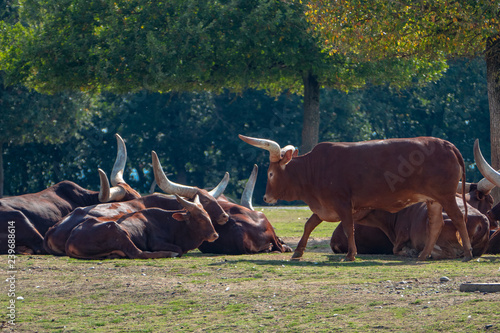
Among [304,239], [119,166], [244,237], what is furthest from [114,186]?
[304,239]

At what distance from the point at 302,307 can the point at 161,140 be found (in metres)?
37.0

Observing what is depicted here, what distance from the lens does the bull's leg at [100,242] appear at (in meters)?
11.9

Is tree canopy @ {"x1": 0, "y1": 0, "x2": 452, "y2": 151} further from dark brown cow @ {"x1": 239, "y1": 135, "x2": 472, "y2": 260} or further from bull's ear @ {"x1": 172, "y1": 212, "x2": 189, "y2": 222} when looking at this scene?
dark brown cow @ {"x1": 239, "y1": 135, "x2": 472, "y2": 260}

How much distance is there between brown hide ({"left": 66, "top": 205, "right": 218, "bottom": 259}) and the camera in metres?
11.9

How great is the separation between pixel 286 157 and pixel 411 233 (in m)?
2.08

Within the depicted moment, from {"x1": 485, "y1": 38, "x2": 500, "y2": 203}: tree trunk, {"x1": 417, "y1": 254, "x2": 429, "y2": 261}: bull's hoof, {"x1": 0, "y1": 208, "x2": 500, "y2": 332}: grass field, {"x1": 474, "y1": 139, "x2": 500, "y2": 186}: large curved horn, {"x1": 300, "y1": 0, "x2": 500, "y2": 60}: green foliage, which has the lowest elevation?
{"x1": 0, "y1": 208, "x2": 500, "y2": 332}: grass field

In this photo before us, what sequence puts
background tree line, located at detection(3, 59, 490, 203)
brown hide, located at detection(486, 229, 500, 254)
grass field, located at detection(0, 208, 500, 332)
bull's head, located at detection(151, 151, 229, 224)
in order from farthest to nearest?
background tree line, located at detection(3, 59, 490, 203) < bull's head, located at detection(151, 151, 229, 224) < brown hide, located at detection(486, 229, 500, 254) < grass field, located at detection(0, 208, 500, 332)

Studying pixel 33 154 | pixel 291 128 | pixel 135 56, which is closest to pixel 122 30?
pixel 135 56

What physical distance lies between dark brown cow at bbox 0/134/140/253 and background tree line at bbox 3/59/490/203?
2689 centimetres

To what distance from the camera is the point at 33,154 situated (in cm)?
4031

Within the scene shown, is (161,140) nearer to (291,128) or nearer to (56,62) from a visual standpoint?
(291,128)

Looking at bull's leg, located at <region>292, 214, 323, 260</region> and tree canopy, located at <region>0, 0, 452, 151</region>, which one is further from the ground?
tree canopy, located at <region>0, 0, 452, 151</region>

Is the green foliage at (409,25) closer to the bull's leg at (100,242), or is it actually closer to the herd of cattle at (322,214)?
the herd of cattle at (322,214)

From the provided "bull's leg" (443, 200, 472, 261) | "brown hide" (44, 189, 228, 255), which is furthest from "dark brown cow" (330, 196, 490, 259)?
"brown hide" (44, 189, 228, 255)
